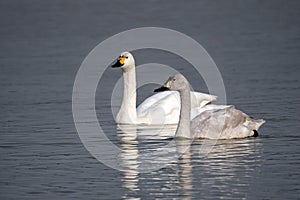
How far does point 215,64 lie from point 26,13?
14.1 m

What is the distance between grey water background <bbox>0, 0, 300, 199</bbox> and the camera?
1004 centimetres

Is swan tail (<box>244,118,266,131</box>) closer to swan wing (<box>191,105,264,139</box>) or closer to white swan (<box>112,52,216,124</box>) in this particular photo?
swan wing (<box>191,105,264,139</box>)

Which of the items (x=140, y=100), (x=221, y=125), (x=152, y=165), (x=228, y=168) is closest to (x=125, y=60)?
(x=140, y=100)

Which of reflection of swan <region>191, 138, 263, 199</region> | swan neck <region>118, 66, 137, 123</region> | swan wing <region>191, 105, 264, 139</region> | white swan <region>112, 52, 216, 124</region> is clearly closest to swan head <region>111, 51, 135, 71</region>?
white swan <region>112, 52, 216, 124</region>

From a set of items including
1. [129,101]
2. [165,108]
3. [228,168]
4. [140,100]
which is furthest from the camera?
[140,100]

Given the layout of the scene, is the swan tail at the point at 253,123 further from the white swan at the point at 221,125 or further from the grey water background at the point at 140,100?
the grey water background at the point at 140,100

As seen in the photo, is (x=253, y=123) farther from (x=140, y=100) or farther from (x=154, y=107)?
(x=140, y=100)

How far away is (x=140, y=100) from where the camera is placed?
669 inches

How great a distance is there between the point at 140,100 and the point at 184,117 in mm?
3996

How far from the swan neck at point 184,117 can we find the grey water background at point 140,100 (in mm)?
387

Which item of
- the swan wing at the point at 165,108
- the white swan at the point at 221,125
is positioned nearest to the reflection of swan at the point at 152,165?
the white swan at the point at 221,125

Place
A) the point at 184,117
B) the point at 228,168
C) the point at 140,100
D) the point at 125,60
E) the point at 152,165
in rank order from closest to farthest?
1. the point at 228,168
2. the point at 152,165
3. the point at 184,117
4. the point at 125,60
5. the point at 140,100

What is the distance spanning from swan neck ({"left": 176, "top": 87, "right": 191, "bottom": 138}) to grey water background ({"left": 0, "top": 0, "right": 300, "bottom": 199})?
39 cm

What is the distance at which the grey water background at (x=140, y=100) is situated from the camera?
32.9 feet
